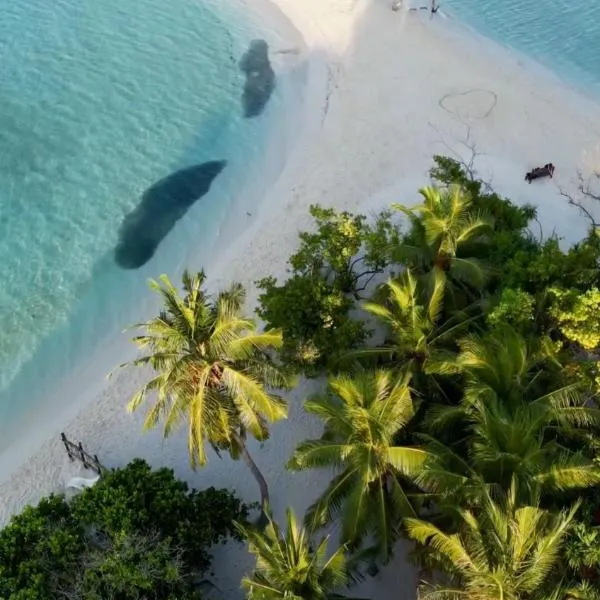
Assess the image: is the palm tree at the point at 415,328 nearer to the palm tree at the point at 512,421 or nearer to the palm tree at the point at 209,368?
the palm tree at the point at 512,421

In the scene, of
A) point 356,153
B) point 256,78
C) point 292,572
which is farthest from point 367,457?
point 256,78

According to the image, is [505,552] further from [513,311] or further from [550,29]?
[550,29]

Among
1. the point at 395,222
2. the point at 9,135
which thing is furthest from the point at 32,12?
the point at 395,222

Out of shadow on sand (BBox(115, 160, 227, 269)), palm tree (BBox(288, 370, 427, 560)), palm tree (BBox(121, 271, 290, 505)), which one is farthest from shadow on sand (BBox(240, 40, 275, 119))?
palm tree (BBox(288, 370, 427, 560))

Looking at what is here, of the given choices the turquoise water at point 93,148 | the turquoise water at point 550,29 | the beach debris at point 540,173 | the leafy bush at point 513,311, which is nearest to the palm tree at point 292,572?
the leafy bush at point 513,311

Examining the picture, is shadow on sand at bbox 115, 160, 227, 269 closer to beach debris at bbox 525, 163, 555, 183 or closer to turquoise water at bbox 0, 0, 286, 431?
turquoise water at bbox 0, 0, 286, 431

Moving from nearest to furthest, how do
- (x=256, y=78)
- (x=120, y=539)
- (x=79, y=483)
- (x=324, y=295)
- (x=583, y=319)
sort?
1. (x=120, y=539)
2. (x=583, y=319)
3. (x=79, y=483)
4. (x=324, y=295)
5. (x=256, y=78)

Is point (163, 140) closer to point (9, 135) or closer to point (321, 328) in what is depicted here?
point (9, 135)
